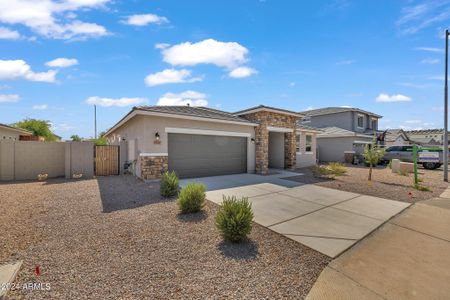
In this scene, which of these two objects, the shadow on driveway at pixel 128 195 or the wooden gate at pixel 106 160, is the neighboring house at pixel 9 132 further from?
the shadow on driveway at pixel 128 195

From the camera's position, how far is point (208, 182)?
408 inches

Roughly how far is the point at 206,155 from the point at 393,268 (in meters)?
9.32

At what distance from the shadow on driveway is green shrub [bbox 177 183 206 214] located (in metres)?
1.49

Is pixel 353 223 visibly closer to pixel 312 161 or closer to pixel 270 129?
pixel 270 129

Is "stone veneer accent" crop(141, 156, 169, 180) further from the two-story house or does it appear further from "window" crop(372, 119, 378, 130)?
"window" crop(372, 119, 378, 130)

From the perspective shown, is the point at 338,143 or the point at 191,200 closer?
the point at 191,200

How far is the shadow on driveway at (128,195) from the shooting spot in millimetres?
6637

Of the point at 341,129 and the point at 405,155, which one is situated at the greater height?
the point at 341,129

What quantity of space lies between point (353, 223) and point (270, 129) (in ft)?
29.7

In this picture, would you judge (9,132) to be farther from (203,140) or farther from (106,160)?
(203,140)

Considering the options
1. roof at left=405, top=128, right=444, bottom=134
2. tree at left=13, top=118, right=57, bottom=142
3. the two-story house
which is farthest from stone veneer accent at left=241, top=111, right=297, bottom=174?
roof at left=405, top=128, right=444, bottom=134

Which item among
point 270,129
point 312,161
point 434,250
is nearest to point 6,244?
point 434,250

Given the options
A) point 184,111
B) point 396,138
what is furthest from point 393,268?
point 396,138

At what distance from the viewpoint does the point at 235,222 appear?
4297 millimetres
